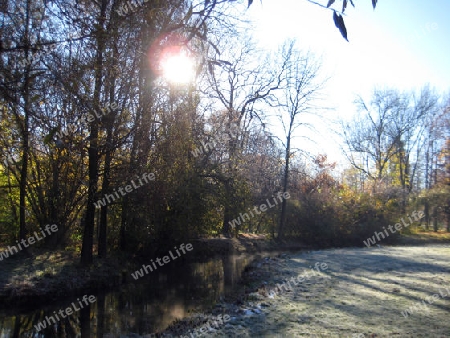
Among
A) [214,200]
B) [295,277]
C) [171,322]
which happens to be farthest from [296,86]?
[171,322]

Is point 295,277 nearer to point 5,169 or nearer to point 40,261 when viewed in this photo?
point 40,261

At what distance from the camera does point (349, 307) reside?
338 inches

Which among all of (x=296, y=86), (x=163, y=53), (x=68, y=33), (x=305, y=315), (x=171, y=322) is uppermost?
→ (x=296, y=86)

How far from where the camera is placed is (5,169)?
563 inches

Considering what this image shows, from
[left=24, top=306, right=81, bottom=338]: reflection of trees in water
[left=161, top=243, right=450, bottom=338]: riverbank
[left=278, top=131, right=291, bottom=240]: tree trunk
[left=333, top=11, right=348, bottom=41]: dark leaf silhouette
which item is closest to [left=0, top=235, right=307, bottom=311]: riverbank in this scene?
[left=24, top=306, right=81, bottom=338]: reflection of trees in water

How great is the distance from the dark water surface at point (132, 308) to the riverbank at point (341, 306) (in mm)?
1096

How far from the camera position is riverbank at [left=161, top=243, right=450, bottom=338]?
7.07 m

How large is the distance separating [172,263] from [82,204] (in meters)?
5.47

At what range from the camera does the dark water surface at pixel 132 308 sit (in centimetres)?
892
